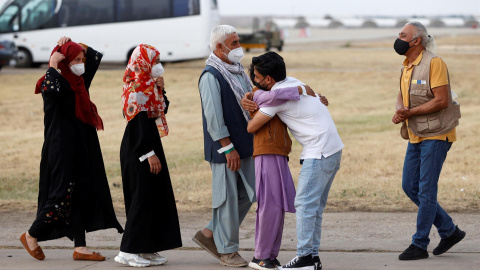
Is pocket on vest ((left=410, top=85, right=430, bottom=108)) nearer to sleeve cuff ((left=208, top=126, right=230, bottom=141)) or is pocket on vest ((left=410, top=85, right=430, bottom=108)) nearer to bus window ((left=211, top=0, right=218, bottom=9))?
sleeve cuff ((left=208, top=126, right=230, bottom=141))

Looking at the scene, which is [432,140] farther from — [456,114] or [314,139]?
[314,139]

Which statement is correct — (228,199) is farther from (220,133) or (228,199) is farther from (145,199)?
(145,199)

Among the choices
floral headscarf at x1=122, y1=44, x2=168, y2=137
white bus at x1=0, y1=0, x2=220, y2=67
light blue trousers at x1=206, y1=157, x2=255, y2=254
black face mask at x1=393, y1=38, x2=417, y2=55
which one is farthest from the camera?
white bus at x1=0, y1=0, x2=220, y2=67

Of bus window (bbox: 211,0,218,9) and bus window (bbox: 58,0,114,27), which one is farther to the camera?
→ bus window (bbox: 211,0,218,9)

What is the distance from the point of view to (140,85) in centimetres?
558

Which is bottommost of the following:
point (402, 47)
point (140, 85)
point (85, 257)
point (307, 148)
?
point (85, 257)

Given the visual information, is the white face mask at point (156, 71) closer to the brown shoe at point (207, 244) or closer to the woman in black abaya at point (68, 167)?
the woman in black abaya at point (68, 167)

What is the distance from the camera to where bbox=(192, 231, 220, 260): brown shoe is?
583 cm

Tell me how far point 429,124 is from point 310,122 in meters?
0.94

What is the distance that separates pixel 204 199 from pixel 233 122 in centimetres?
303

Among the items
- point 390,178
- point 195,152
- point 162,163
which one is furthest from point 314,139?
point 195,152

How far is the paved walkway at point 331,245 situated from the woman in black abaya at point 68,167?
0.77 ft

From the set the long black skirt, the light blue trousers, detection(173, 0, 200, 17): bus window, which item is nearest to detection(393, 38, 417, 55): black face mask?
the light blue trousers

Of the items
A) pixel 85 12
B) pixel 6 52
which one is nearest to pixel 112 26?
pixel 85 12
